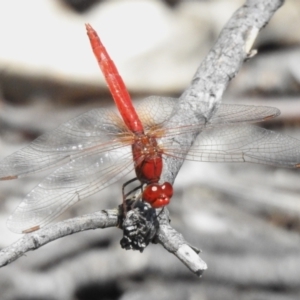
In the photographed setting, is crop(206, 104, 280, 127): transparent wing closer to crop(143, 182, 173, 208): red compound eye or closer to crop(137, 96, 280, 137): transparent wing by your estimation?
crop(137, 96, 280, 137): transparent wing

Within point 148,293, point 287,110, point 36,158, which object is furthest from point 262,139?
point 287,110

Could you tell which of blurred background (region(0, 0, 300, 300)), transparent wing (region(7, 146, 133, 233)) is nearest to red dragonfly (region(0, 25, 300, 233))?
transparent wing (region(7, 146, 133, 233))

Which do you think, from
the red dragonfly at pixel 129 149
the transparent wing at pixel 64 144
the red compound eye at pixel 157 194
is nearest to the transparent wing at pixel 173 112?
the red dragonfly at pixel 129 149

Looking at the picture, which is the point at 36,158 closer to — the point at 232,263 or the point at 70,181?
the point at 70,181

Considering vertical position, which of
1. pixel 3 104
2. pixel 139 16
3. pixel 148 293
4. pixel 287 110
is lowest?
pixel 148 293

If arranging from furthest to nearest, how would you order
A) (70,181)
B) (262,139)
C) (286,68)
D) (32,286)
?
(286,68)
(32,286)
(262,139)
(70,181)

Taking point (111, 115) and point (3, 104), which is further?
point (3, 104)

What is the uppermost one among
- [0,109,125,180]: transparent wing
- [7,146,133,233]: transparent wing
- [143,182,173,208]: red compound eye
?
[0,109,125,180]: transparent wing

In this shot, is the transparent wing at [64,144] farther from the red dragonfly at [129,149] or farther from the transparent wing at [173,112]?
the transparent wing at [173,112]
